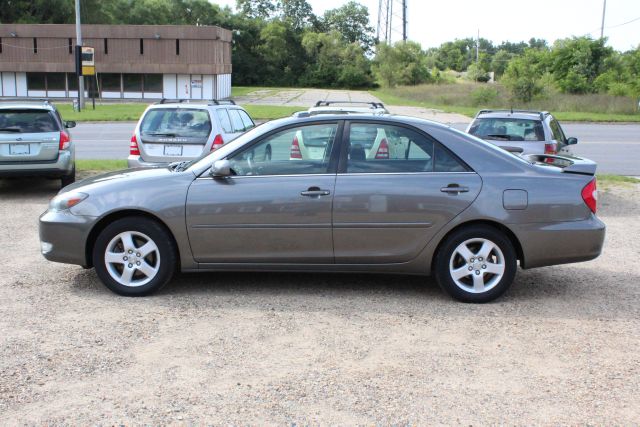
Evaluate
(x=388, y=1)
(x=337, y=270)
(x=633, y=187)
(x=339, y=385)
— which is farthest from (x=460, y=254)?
(x=388, y=1)

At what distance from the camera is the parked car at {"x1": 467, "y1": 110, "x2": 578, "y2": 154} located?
1182 centimetres

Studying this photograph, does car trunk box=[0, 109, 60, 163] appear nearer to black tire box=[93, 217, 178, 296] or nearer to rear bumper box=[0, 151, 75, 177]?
rear bumper box=[0, 151, 75, 177]

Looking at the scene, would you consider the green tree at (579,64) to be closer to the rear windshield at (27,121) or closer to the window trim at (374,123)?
the rear windshield at (27,121)

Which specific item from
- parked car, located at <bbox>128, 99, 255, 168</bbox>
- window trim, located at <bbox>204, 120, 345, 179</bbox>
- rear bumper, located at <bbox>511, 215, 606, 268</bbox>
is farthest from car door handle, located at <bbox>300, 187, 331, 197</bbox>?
parked car, located at <bbox>128, 99, 255, 168</bbox>

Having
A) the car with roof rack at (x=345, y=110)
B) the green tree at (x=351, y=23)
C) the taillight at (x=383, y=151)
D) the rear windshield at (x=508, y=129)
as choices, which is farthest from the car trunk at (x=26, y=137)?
the green tree at (x=351, y=23)

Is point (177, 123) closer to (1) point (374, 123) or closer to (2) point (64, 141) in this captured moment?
(2) point (64, 141)

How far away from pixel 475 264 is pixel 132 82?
57.4 meters

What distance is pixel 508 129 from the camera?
12.4 metres

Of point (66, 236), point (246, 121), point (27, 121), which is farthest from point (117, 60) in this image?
point (66, 236)

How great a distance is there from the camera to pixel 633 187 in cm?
1402

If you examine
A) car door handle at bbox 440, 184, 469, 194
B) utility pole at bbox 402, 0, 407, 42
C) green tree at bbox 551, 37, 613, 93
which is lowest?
car door handle at bbox 440, 184, 469, 194

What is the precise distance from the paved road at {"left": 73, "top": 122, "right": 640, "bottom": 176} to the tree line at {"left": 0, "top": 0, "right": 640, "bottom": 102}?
15.4m

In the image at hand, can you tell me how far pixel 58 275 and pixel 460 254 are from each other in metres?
3.85

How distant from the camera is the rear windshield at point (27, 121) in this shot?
39.7 ft
